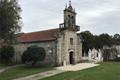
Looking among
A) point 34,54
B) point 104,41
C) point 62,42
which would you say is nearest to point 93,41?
point 104,41

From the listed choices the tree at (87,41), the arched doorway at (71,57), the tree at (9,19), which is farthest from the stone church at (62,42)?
the tree at (87,41)

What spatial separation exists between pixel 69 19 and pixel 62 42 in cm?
468

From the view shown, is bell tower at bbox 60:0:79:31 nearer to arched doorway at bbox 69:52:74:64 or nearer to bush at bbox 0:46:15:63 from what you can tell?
arched doorway at bbox 69:52:74:64

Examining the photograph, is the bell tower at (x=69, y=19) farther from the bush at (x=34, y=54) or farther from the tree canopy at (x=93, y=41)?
the tree canopy at (x=93, y=41)

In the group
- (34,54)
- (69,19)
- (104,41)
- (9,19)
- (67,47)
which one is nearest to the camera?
(9,19)

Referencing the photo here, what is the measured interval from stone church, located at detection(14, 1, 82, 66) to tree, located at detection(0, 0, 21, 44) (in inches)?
360

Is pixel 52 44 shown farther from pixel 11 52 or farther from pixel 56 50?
pixel 11 52

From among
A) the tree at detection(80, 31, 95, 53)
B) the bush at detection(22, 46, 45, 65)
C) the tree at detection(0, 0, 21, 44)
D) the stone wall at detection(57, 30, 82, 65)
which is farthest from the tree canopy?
the tree at detection(0, 0, 21, 44)

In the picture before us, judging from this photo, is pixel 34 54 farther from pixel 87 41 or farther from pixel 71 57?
pixel 87 41

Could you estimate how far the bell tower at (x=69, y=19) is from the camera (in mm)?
40656

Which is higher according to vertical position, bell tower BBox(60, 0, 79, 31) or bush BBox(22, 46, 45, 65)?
bell tower BBox(60, 0, 79, 31)

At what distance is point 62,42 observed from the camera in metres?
39.4

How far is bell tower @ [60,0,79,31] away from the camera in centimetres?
4066

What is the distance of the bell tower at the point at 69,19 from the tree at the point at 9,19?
37.6 feet
